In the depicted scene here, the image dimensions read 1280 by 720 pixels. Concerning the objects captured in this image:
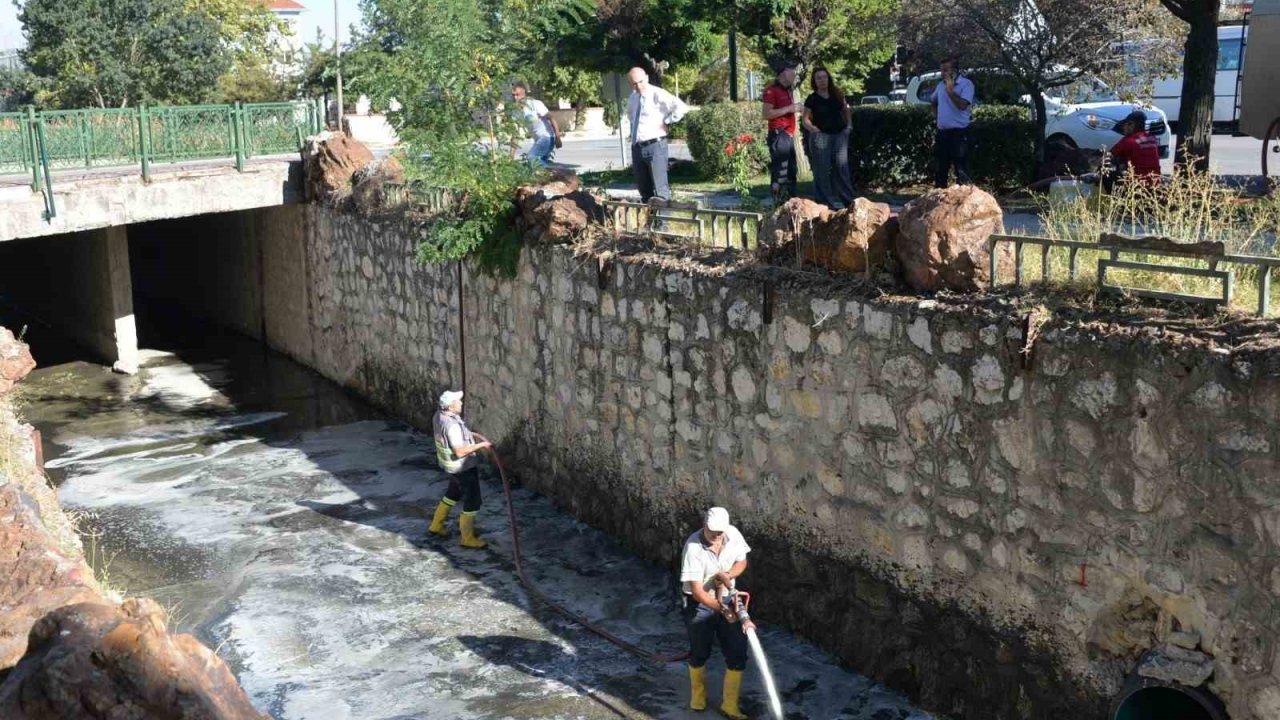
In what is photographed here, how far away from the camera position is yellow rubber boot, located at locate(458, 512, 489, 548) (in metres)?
11.4

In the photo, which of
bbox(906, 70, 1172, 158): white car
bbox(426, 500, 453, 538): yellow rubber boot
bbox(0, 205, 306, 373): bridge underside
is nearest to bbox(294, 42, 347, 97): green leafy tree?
bbox(0, 205, 306, 373): bridge underside

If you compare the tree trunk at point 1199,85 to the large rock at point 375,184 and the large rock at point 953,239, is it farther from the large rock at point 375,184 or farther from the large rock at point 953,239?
the large rock at point 375,184

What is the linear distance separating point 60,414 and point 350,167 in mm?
5054

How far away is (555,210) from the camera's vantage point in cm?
1177

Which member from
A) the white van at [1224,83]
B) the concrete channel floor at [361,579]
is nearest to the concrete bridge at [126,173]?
the concrete channel floor at [361,579]

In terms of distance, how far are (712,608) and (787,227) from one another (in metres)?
2.67

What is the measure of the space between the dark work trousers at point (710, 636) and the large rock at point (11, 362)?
4982mm

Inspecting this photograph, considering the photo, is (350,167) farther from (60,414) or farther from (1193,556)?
(1193,556)

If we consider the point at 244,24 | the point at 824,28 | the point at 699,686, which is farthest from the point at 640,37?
the point at 244,24

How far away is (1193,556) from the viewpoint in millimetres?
6316

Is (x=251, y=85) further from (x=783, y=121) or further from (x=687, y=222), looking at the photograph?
(x=687, y=222)

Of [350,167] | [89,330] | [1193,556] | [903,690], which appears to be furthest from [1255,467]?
[89,330]

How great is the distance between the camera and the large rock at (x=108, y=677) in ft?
13.4

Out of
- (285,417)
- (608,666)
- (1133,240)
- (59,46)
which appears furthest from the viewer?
(59,46)
